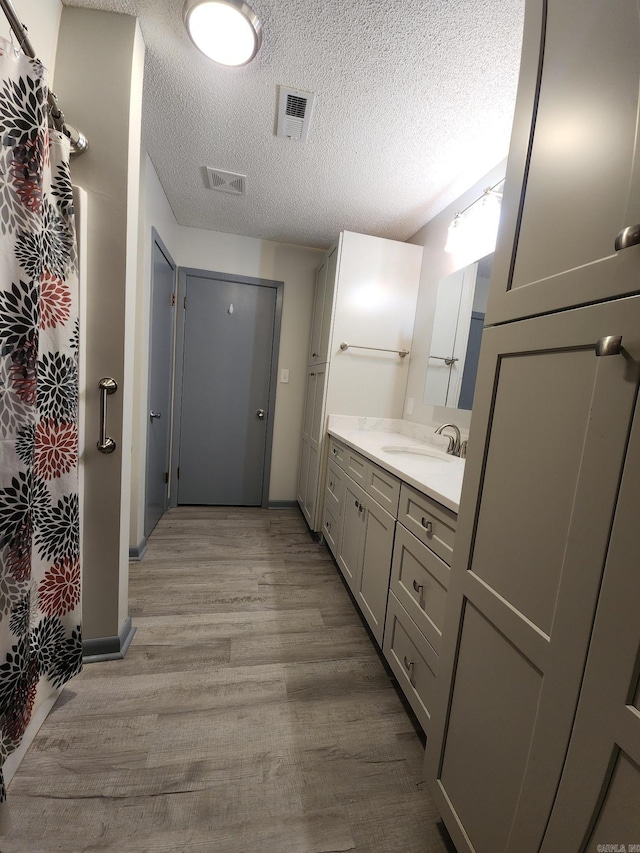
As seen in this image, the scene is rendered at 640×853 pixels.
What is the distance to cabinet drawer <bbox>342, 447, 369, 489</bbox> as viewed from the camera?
174cm

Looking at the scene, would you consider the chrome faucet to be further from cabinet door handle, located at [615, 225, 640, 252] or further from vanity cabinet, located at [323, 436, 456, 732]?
cabinet door handle, located at [615, 225, 640, 252]

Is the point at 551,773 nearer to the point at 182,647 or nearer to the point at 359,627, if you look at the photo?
the point at 359,627

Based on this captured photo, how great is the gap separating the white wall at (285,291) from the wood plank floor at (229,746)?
3.22 feet

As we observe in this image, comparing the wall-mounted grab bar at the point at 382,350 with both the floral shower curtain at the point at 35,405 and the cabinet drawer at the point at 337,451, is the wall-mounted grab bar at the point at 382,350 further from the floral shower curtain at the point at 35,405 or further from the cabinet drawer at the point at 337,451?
the floral shower curtain at the point at 35,405

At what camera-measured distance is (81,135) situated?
3.59 ft

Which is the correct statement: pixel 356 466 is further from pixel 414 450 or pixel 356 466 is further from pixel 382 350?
pixel 382 350

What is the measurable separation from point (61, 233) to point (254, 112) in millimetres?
1071

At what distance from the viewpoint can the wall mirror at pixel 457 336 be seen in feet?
5.91

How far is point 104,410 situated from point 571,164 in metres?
1.49

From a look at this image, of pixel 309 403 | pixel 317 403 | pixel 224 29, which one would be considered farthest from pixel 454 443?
pixel 224 29

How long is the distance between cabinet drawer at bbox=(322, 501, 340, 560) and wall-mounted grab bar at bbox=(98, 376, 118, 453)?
139 cm

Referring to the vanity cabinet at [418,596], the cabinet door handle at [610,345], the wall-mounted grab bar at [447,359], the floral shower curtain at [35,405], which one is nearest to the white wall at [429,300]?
the wall-mounted grab bar at [447,359]

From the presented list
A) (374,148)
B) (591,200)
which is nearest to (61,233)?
(591,200)

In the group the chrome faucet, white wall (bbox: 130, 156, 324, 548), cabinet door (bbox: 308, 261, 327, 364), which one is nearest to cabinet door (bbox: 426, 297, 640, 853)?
the chrome faucet
